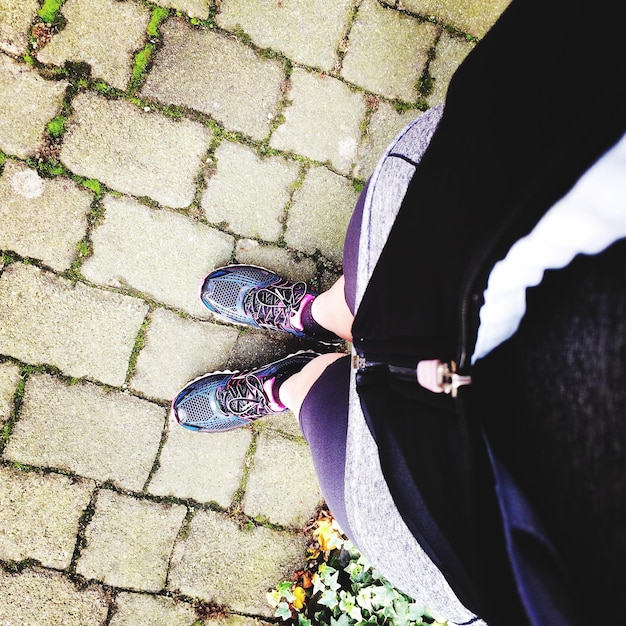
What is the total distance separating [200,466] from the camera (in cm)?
219

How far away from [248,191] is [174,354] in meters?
0.76

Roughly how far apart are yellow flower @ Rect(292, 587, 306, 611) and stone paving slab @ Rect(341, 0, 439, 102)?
7.16 ft

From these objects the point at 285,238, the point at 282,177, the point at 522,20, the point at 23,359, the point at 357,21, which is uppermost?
the point at 357,21

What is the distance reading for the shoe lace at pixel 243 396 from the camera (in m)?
2.05

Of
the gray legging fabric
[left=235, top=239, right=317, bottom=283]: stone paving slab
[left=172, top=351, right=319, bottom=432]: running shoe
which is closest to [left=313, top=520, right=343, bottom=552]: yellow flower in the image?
[left=172, top=351, right=319, bottom=432]: running shoe

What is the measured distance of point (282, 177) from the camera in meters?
2.20

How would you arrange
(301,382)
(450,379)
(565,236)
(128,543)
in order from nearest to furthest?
(565,236) → (450,379) → (301,382) → (128,543)

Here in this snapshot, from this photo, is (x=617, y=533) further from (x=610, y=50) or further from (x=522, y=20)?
(x=522, y=20)

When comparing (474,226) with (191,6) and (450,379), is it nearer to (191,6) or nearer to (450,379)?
(450,379)

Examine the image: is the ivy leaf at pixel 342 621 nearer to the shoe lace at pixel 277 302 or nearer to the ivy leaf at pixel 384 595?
the ivy leaf at pixel 384 595

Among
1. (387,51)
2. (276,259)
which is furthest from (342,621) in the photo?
(387,51)

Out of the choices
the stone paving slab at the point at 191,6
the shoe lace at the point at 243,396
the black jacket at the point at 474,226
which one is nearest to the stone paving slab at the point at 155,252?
the shoe lace at the point at 243,396

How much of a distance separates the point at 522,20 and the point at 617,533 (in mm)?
811

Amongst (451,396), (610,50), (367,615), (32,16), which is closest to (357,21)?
(32,16)
